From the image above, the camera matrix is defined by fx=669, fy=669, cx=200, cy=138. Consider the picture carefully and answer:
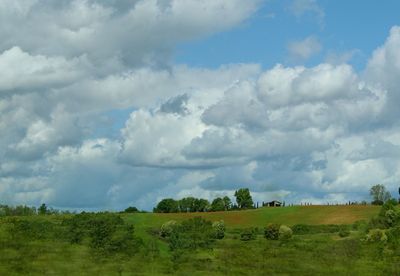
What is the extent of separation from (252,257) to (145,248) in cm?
1565

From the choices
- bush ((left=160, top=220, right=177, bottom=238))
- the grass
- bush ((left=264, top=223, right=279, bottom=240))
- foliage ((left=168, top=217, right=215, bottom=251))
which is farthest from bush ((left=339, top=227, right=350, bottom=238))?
bush ((left=160, top=220, right=177, bottom=238))

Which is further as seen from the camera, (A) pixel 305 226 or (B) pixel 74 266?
(A) pixel 305 226

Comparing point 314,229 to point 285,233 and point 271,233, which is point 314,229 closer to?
point 285,233

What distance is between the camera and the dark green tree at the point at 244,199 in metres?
161

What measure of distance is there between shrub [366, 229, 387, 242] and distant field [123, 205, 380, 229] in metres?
22.3

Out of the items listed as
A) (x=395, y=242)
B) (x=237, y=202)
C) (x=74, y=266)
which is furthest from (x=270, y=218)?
(x=74, y=266)

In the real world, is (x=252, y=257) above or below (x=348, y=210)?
below

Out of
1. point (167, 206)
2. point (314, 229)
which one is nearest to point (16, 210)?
point (167, 206)

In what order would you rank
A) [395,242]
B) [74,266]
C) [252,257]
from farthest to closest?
[395,242] → [252,257] → [74,266]

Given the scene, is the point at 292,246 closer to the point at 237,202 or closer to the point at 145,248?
the point at 145,248

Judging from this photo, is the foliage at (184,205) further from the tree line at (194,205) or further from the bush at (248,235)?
the bush at (248,235)

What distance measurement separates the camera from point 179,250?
85312 mm

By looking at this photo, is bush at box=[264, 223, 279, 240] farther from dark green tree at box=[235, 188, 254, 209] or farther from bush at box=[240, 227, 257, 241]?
dark green tree at box=[235, 188, 254, 209]

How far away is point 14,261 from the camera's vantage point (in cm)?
7581
